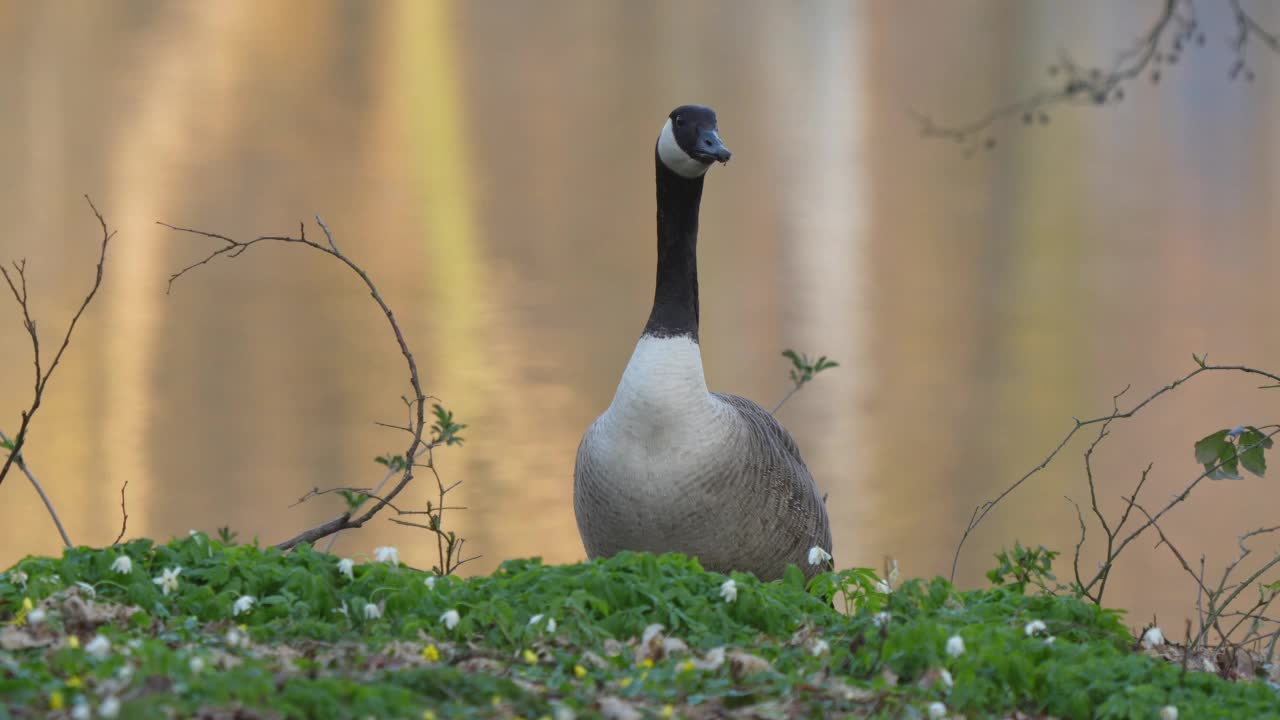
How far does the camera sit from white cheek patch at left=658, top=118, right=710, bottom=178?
6070 millimetres

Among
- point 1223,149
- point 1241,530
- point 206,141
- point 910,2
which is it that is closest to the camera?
point 1241,530

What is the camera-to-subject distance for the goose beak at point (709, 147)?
18.7 ft

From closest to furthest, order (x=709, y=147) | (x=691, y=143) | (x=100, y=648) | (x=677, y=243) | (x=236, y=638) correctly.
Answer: (x=100, y=648), (x=236, y=638), (x=709, y=147), (x=691, y=143), (x=677, y=243)

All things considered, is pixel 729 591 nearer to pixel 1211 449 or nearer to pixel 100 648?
pixel 100 648

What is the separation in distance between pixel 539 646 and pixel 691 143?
102 inches

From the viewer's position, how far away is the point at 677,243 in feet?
20.6

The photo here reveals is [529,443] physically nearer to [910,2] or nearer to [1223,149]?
[1223,149]

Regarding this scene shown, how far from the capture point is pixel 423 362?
17.8m

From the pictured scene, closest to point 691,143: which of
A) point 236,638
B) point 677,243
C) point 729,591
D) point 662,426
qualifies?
point 677,243

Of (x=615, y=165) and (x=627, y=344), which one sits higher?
(x=615, y=165)

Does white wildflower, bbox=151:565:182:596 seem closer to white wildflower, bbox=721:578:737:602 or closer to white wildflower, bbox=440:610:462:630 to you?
white wildflower, bbox=440:610:462:630

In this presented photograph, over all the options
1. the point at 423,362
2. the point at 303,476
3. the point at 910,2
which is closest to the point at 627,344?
the point at 423,362

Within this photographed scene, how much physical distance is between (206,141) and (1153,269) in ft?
57.8

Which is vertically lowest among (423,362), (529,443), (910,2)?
(529,443)
